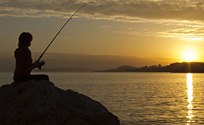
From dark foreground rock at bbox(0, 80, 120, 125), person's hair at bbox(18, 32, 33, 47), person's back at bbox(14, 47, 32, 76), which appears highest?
person's hair at bbox(18, 32, 33, 47)

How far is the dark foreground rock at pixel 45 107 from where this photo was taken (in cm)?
655

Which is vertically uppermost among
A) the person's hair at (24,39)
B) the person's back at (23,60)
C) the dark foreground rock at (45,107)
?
the person's hair at (24,39)

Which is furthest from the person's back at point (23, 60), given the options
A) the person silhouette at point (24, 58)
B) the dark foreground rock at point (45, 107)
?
the dark foreground rock at point (45, 107)

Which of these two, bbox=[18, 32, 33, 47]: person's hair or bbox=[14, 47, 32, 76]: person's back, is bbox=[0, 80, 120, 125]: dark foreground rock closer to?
bbox=[14, 47, 32, 76]: person's back

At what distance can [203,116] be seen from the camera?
18.5 metres

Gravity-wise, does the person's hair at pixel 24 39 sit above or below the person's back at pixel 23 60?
above

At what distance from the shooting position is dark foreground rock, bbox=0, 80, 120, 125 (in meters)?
6.55

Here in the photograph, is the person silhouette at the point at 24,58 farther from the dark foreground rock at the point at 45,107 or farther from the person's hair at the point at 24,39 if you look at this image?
the dark foreground rock at the point at 45,107

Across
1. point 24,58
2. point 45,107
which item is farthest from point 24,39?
point 45,107

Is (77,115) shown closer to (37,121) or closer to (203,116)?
(37,121)

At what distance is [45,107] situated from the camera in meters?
6.64

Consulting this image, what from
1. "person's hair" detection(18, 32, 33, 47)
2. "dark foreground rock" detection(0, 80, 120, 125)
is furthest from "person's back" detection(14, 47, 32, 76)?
"dark foreground rock" detection(0, 80, 120, 125)

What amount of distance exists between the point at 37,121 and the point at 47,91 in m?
0.83

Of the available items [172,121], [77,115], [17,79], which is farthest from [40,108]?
[172,121]
